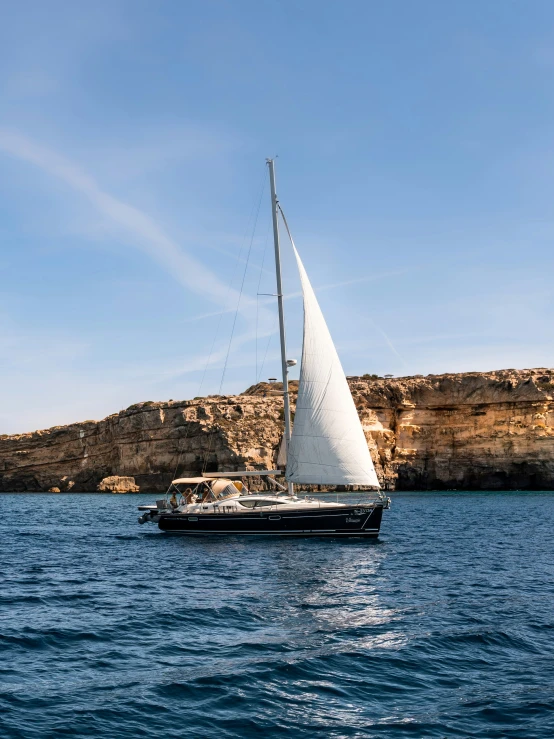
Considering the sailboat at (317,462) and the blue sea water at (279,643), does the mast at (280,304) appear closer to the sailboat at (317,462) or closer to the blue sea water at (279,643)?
the sailboat at (317,462)

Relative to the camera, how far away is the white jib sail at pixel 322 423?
31.3 meters

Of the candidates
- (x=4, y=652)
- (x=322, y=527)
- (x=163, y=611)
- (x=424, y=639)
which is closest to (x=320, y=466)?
(x=322, y=527)

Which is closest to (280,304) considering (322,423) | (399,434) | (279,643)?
(322,423)

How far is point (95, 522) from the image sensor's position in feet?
151

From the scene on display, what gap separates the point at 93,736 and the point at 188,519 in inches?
958

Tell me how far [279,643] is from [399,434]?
264 ft

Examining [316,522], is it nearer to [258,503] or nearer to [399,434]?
[258,503]

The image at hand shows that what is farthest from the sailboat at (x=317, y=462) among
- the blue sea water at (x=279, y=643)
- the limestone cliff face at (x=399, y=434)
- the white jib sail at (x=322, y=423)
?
the limestone cliff face at (x=399, y=434)

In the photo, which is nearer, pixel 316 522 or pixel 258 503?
pixel 316 522

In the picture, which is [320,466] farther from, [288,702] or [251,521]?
[288,702]

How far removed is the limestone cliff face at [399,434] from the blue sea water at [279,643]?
5825 centimetres

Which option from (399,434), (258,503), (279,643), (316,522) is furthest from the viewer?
(399,434)

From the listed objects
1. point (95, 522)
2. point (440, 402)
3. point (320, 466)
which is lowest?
point (95, 522)

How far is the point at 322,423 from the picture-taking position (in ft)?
104
